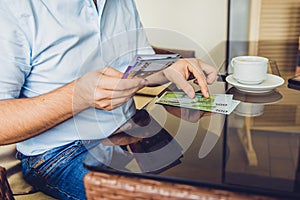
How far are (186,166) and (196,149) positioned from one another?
0.28 ft

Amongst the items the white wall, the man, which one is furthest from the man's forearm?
the white wall

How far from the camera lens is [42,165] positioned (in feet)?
3.32

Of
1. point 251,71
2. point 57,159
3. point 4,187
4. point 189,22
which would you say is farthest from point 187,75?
point 189,22

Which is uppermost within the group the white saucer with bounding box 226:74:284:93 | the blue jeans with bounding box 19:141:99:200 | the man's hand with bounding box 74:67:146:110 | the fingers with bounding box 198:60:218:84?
the man's hand with bounding box 74:67:146:110

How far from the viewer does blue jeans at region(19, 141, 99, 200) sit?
0.95m

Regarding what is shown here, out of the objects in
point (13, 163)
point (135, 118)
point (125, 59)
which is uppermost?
point (125, 59)

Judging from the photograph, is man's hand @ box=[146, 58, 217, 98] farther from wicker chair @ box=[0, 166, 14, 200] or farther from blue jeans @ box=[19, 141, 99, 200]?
wicker chair @ box=[0, 166, 14, 200]

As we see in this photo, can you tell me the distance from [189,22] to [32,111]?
1.76 m

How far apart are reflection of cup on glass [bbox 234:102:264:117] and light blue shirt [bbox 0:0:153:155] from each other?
0.38 meters

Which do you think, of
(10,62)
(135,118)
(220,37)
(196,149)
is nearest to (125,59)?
(135,118)

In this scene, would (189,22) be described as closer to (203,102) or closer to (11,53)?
(203,102)

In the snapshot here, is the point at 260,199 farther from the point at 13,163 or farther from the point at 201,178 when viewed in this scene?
the point at 13,163


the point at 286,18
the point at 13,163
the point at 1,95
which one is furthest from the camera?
the point at 286,18

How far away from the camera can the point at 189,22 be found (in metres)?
2.45
